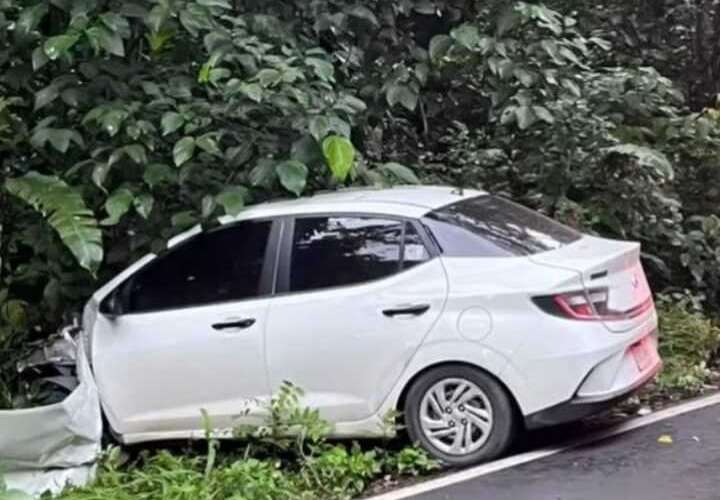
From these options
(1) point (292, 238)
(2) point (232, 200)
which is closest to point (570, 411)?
(1) point (292, 238)

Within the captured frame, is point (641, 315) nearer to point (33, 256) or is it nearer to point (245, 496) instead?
point (245, 496)

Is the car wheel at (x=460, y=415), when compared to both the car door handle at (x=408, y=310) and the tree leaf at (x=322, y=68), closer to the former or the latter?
the car door handle at (x=408, y=310)

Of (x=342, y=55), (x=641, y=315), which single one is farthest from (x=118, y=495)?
(x=342, y=55)

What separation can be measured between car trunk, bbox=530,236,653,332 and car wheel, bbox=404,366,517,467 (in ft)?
2.47

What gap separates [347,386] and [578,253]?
1541mm

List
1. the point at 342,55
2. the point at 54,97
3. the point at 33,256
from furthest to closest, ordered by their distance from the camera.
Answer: the point at 342,55
the point at 33,256
the point at 54,97

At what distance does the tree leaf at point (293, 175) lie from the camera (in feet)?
22.1

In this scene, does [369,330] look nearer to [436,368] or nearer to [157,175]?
[436,368]

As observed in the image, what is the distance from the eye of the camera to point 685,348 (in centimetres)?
820

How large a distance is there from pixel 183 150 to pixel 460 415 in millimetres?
2414

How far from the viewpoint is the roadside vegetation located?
682 centimetres

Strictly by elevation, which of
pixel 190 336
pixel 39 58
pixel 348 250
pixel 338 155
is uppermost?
pixel 39 58

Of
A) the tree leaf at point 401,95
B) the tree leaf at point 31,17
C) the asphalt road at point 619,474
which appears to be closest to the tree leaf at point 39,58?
the tree leaf at point 31,17

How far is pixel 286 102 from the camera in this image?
709 centimetres
